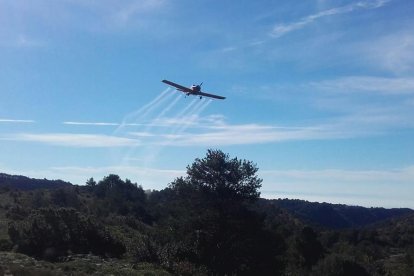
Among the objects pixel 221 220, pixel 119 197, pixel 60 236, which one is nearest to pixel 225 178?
pixel 221 220

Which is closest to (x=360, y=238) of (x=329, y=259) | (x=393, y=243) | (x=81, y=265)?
(x=393, y=243)

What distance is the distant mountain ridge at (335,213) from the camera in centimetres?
16888

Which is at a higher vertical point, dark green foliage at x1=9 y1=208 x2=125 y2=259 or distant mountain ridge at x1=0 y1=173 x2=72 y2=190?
distant mountain ridge at x1=0 y1=173 x2=72 y2=190

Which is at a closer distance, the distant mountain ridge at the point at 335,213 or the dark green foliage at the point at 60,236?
the dark green foliage at the point at 60,236

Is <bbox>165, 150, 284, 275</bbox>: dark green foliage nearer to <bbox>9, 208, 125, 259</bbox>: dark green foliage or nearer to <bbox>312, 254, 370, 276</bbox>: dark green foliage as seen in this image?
<bbox>9, 208, 125, 259</bbox>: dark green foliage

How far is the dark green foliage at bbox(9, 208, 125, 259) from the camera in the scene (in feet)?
99.2

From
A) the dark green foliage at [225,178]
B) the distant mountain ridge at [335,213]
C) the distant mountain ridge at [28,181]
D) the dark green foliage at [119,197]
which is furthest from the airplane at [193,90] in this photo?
the distant mountain ridge at [335,213]

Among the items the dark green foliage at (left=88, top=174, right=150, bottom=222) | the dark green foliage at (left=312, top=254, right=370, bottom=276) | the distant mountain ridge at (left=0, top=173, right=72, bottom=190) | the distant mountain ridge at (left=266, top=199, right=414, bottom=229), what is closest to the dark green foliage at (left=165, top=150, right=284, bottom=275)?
the dark green foliage at (left=312, top=254, right=370, bottom=276)

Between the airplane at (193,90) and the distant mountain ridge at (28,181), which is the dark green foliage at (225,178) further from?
the distant mountain ridge at (28,181)

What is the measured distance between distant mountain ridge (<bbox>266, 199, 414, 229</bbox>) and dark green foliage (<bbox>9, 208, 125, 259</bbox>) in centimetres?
13293

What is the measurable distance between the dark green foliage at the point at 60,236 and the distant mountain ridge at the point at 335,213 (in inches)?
5233

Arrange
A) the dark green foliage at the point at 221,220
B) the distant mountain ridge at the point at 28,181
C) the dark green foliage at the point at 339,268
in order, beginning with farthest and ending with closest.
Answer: the distant mountain ridge at the point at 28,181 → the dark green foliage at the point at 339,268 → the dark green foliage at the point at 221,220

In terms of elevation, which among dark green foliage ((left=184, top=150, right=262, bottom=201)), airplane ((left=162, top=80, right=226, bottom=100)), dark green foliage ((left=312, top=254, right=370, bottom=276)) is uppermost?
airplane ((left=162, top=80, right=226, bottom=100))

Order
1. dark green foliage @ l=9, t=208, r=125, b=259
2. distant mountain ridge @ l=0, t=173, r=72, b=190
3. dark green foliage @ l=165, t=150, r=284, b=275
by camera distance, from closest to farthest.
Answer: dark green foliage @ l=9, t=208, r=125, b=259, dark green foliage @ l=165, t=150, r=284, b=275, distant mountain ridge @ l=0, t=173, r=72, b=190
